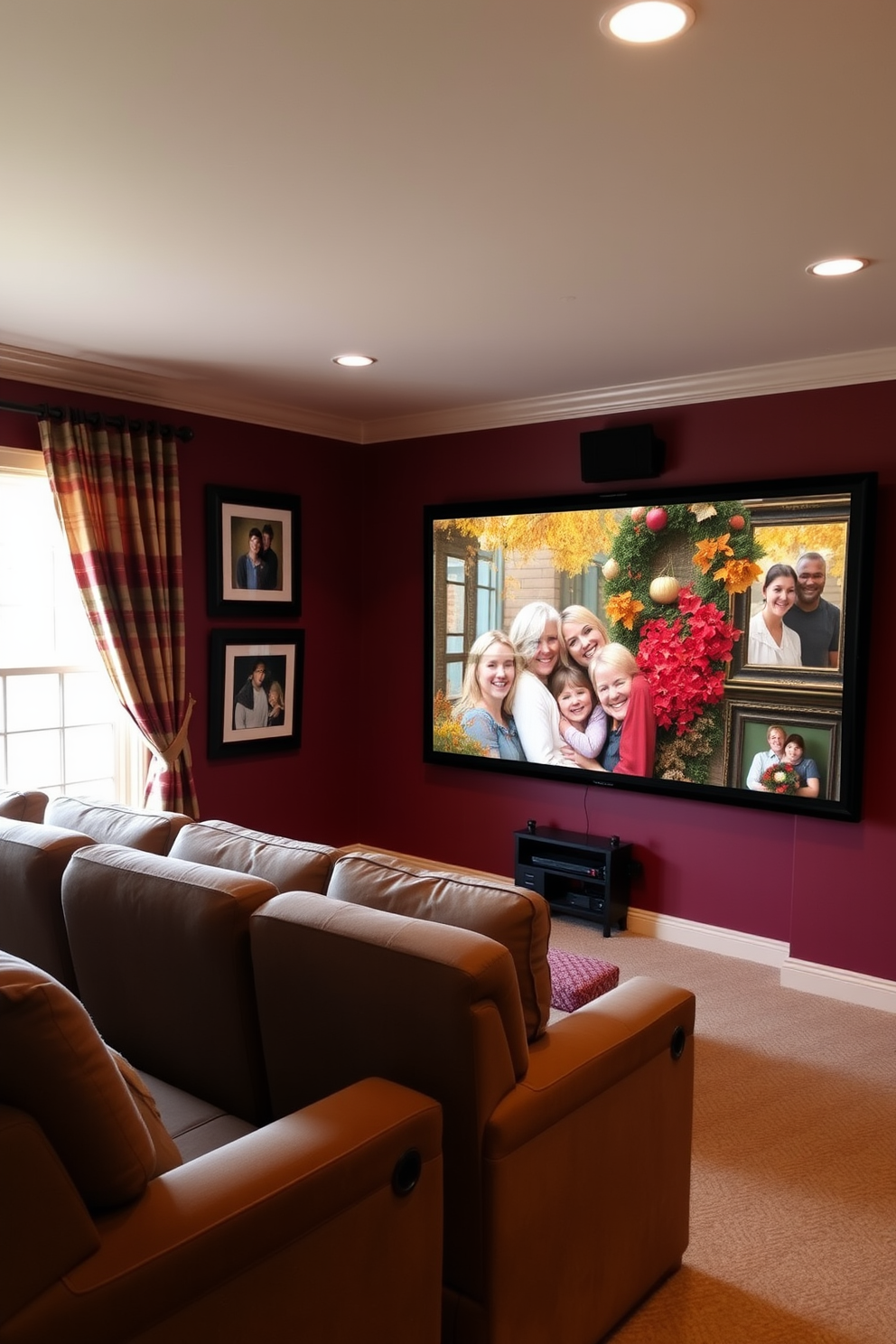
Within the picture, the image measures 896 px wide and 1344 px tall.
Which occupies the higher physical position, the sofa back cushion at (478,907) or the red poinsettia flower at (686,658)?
the red poinsettia flower at (686,658)

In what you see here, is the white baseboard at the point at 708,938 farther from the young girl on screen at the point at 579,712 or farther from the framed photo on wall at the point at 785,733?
the young girl on screen at the point at 579,712

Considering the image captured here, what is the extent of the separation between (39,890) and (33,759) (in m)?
2.17

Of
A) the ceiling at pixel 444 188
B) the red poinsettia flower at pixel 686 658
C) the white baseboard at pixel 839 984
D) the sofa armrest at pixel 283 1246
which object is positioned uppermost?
the ceiling at pixel 444 188

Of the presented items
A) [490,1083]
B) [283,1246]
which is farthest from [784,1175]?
[283,1246]

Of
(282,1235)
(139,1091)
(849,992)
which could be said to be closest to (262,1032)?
(139,1091)

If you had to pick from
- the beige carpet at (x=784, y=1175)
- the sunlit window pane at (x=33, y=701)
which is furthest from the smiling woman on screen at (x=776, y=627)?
the sunlit window pane at (x=33, y=701)

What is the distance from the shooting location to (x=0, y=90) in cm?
195

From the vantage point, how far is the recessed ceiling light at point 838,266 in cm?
282

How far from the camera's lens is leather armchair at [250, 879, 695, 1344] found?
1.74m

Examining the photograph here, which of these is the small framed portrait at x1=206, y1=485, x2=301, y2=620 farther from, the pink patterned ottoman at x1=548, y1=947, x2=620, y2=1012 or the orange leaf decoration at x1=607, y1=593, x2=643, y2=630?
the pink patterned ottoman at x1=548, y1=947, x2=620, y2=1012

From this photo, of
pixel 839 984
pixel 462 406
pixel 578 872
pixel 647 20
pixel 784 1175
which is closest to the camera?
pixel 647 20

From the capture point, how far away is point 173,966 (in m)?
2.07

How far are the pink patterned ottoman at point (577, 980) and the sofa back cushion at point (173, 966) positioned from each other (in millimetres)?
1301

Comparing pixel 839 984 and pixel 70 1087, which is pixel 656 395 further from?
pixel 70 1087
